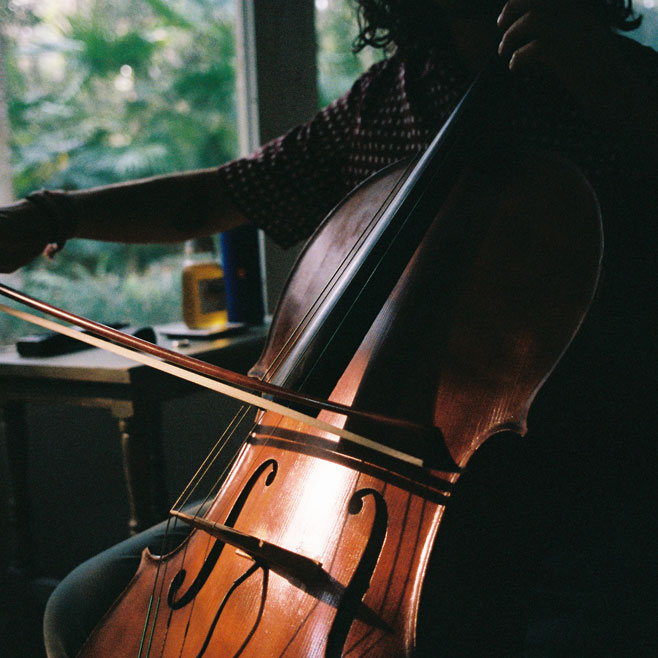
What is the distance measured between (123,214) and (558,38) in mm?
563

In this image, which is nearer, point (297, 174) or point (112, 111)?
point (297, 174)

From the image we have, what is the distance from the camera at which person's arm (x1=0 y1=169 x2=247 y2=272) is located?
A: 0.68m

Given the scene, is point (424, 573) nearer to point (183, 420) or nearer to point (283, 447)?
point (283, 447)

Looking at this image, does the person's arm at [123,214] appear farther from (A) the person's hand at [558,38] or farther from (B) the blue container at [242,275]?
(A) the person's hand at [558,38]

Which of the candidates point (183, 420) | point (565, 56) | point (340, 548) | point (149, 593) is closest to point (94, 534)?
point (183, 420)

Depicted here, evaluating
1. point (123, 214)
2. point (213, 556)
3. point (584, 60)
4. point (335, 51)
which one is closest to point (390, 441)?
point (213, 556)

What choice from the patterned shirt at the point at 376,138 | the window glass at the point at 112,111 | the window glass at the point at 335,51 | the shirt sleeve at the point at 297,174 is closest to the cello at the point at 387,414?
the patterned shirt at the point at 376,138

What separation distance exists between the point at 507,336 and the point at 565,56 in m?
0.30

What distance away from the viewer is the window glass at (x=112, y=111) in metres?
1.21

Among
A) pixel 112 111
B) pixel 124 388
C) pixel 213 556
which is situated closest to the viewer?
pixel 213 556

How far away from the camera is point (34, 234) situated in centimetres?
69

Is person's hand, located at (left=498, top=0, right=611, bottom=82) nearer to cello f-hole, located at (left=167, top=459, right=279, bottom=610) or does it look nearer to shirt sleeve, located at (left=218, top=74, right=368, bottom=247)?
shirt sleeve, located at (left=218, top=74, right=368, bottom=247)

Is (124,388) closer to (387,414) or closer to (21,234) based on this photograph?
(21,234)

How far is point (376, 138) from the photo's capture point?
0.82 metres
